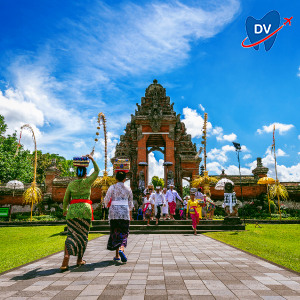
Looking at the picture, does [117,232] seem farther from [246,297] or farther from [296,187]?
[296,187]

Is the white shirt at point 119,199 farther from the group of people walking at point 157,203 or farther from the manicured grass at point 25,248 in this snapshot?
the group of people walking at point 157,203

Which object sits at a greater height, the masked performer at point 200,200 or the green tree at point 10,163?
the green tree at point 10,163

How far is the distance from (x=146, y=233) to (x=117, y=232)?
646 centimetres

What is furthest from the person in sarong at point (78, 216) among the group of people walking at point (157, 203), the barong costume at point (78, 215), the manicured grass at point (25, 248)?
the group of people walking at point (157, 203)

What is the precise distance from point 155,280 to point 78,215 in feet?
6.30

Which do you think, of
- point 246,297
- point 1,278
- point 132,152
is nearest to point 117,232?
point 1,278

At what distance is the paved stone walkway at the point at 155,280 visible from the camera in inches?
129

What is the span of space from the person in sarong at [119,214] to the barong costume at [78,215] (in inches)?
29.7

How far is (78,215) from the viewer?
4.91m

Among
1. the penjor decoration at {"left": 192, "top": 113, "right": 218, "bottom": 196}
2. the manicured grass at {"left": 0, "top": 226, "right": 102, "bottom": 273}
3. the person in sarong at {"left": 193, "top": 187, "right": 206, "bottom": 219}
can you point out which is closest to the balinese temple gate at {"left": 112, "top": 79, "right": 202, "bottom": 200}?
the penjor decoration at {"left": 192, "top": 113, "right": 218, "bottom": 196}

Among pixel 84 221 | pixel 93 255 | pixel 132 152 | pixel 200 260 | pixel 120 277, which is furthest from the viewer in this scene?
pixel 132 152

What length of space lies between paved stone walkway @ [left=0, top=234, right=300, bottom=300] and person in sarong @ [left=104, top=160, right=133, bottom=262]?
0.38 m

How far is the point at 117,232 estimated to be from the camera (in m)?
5.62

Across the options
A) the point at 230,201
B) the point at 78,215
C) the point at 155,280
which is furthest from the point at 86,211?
the point at 230,201
